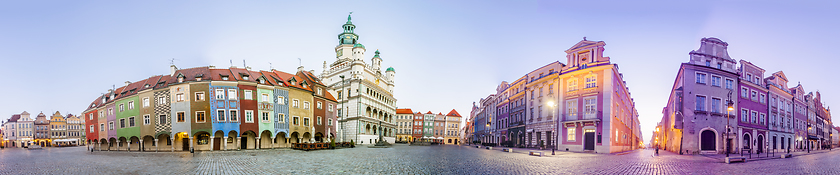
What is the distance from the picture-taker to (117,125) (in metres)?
44.9

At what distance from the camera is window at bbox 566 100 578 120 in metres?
37.5

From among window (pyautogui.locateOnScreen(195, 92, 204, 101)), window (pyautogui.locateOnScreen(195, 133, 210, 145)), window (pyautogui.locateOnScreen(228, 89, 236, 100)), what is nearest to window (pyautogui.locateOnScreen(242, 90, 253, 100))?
window (pyautogui.locateOnScreen(228, 89, 236, 100))

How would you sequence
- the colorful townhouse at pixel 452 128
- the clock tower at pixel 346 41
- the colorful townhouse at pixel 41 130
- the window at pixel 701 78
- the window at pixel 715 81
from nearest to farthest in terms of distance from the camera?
the window at pixel 701 78 → the window at pixel 715 81 → the clock tower at pixel 346 41 → the colorful townhouse at pixel 41 130 → the colorful townhouse at pixel 452 128

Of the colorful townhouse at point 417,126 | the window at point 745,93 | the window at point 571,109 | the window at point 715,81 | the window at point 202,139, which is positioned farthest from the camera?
the colorful townhouse at point 417,126

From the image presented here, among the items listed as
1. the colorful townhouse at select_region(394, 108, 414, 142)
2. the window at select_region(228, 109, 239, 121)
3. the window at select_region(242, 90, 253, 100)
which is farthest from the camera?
the colorful townhouse at select_region(394, 108, 414, 142)

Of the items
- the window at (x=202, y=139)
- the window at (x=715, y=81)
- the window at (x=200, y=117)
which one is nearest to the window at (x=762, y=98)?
the window at (x=715, y=81)

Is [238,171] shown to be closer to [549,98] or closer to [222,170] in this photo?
[222,170]

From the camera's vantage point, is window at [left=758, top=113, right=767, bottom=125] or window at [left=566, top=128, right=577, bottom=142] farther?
window at [left=758, top=113, right=767, bottom=125]

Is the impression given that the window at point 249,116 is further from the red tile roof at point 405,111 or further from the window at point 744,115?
the red tile roof at point 405,111

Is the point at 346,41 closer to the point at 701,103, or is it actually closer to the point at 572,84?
the point at 572,84

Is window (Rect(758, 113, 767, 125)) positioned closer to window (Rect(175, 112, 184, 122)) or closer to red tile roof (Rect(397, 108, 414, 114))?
window (Rect(175, 112, 184, 122))

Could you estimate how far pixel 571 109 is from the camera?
38.0 m

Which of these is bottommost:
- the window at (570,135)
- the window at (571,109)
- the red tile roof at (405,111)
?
the red tile roof at (405,111)

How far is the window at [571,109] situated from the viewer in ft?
123
